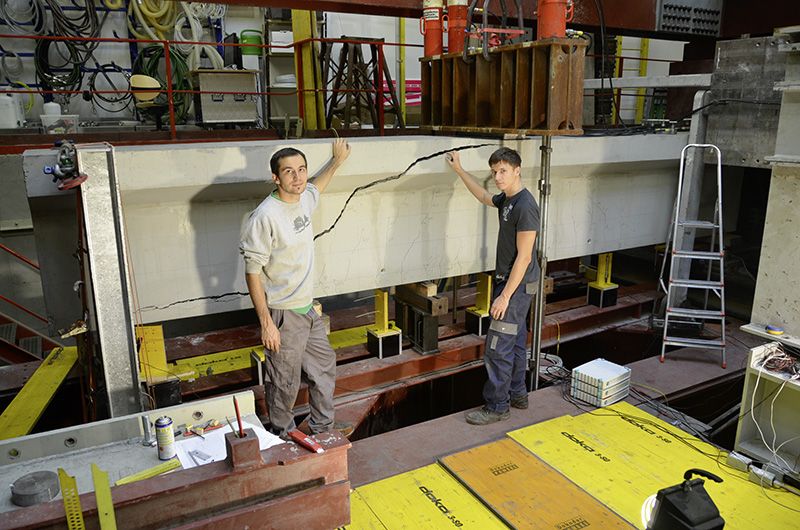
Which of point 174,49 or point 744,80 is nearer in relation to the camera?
point 744,80

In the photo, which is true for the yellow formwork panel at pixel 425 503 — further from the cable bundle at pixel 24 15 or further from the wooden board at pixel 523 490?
the cable bundle at pixel 24 15

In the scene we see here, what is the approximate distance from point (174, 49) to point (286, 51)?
7.06 ft

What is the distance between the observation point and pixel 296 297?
3.99 m

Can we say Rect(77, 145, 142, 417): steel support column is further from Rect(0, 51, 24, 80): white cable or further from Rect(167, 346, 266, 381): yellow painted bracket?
Rect(0, 51, 24, 80): white cable

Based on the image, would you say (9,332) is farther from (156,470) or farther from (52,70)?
(52,70)

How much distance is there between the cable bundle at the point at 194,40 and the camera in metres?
10.9

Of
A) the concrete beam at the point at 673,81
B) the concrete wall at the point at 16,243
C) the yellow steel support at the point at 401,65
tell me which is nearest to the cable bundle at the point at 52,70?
the concrete wall at the point at 16,243

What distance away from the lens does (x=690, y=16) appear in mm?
7293

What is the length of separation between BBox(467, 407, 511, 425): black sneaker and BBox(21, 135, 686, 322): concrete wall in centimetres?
150

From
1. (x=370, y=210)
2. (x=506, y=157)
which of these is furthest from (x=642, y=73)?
(x=506, y=157)

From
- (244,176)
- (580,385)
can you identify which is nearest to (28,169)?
(244,176)

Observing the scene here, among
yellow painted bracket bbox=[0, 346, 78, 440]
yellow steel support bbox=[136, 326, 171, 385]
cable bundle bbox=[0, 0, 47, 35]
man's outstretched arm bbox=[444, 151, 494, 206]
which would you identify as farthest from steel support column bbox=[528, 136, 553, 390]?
cable bundle bbox=[0, 0, 47, 35]

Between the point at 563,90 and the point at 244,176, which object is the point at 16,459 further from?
the point at 563,90

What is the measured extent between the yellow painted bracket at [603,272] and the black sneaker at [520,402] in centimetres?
265
